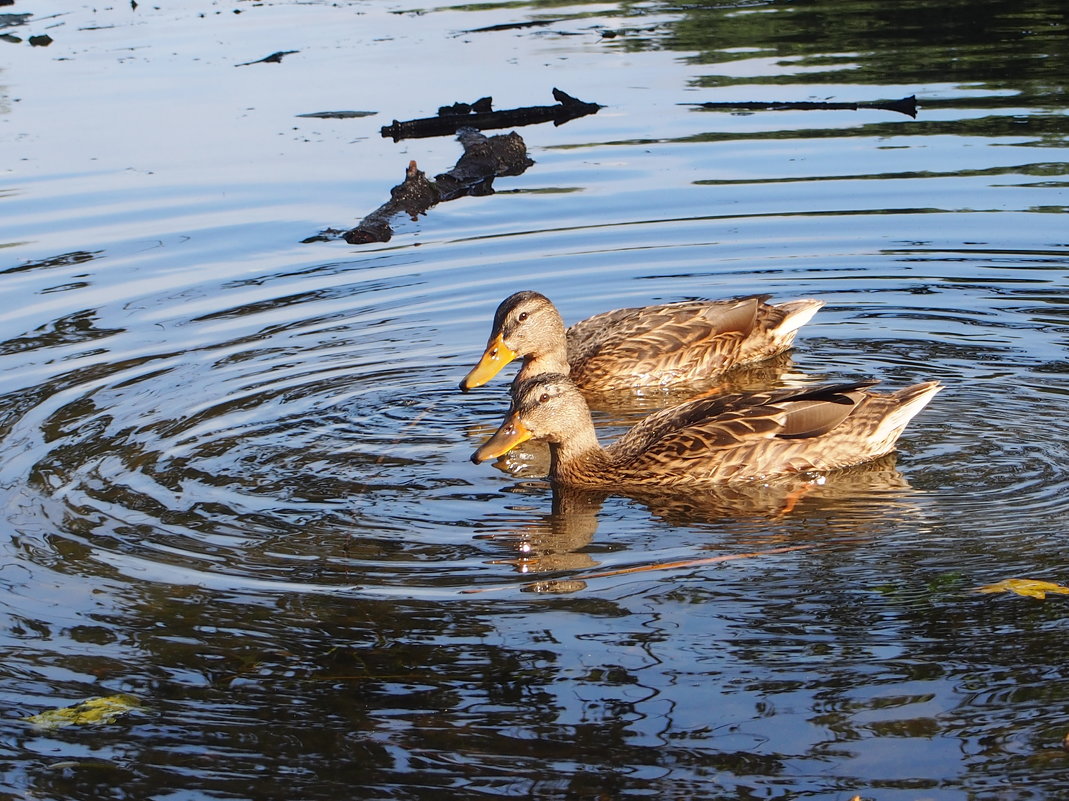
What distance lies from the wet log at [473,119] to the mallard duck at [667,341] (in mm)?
5840

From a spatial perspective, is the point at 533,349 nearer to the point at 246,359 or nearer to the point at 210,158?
the point at 246,359

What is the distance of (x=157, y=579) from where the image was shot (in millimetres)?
6719

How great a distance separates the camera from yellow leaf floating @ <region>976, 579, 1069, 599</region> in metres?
5.98

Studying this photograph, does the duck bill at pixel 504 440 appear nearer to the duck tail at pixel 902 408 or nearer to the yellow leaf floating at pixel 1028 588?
the duck tail at pixel 902 408

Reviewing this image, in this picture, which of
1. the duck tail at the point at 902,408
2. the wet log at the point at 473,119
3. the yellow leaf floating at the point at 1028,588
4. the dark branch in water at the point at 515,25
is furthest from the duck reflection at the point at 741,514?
the dark branch in water at the point at 515,25

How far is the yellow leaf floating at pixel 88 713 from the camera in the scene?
17.7 ft

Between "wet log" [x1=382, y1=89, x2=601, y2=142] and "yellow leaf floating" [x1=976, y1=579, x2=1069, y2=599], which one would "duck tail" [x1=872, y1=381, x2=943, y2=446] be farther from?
"wet log" [x1=382, y1=89, x2=601, y2=142]

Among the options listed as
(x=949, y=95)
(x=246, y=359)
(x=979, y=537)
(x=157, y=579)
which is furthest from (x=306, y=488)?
(x=949, y=95)

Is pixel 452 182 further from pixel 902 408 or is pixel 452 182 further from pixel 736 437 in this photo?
pixel 902 408

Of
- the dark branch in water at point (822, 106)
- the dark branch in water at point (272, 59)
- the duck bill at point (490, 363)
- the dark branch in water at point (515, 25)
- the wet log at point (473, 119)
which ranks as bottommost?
the duck bill at point (490, 363)

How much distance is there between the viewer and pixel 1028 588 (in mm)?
6023

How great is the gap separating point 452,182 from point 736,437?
23.7 feet

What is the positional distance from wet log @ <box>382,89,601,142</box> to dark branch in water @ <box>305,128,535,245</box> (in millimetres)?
272

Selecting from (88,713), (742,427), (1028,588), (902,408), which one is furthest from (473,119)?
(88,713)
